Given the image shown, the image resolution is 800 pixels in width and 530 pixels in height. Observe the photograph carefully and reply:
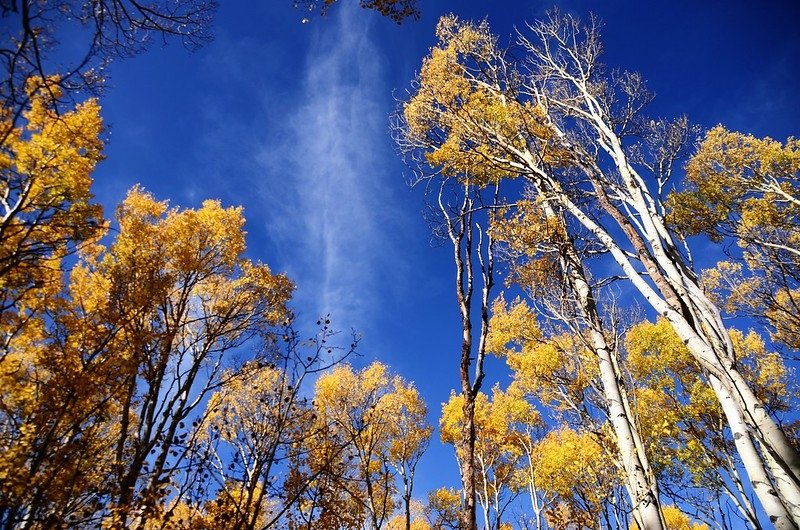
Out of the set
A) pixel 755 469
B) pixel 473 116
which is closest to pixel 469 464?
pixel 755 469

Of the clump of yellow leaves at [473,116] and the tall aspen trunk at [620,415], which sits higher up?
the clump of yellow leaves at [473,116]

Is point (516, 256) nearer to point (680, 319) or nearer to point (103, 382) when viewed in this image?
point (680, 319)

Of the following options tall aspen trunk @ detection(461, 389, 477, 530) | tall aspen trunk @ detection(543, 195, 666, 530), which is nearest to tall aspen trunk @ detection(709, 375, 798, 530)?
tall aspen trunk @ detection(543, 195, 666, 530)

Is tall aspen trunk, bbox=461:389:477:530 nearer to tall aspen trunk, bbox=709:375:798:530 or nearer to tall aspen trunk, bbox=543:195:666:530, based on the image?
tall aspen trunk, bbox=543:195:666:530

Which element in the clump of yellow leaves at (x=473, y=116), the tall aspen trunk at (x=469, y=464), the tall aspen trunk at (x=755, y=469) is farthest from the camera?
the clump of yellow leaves at (x=473, y=116)

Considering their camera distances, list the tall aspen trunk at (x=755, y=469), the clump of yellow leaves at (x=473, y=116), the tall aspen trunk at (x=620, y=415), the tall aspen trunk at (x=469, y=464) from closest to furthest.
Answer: the tall aspen trunk at (x=755, y=469) → the tall aspen trunk at (x=620, y=415) → the tall aspen trunk at (x=469, y=464) → the clump of yellow leaves at (x=473, y=116)

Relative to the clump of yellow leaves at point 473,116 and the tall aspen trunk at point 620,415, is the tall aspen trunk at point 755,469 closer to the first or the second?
the tall aspen trunk at point 620,415

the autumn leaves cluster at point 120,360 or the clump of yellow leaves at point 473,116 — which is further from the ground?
the clump of yellow leaves at point 473,116

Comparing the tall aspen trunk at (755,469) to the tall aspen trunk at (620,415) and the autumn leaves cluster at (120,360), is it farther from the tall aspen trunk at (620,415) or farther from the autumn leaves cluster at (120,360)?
the autumn leaves cluster at (120,360)

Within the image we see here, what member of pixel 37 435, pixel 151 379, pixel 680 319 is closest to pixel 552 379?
pixel 680 319

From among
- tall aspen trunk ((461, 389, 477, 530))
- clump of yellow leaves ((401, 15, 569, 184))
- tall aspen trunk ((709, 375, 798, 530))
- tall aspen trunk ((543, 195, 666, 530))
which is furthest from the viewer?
clump of yellow leaves ((401, 15, 569, 184))

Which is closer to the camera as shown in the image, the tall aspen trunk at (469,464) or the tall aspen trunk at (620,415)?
the tall aspen trunk at (620,415)

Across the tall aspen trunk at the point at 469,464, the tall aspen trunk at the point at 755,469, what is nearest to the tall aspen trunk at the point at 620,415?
the tall aspen trunk at the point at 755,469

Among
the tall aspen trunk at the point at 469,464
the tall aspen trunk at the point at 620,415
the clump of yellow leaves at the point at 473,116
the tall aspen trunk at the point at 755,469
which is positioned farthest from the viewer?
the clump of yellow leaves at the point at 473,116
